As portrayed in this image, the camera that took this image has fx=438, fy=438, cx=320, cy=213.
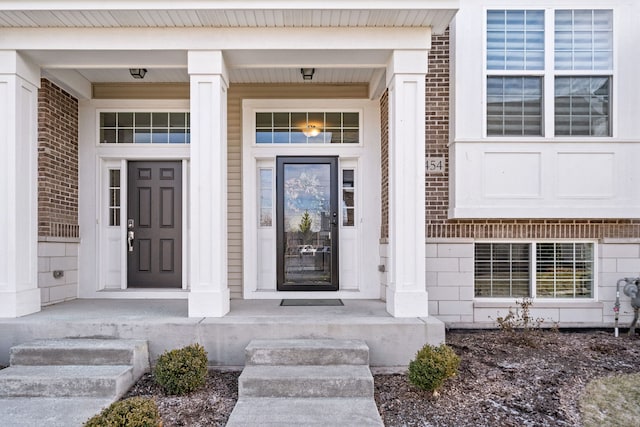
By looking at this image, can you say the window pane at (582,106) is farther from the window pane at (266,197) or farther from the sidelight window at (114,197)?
the sidelight window at (114,197)

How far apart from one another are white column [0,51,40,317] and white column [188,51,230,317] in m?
1.73

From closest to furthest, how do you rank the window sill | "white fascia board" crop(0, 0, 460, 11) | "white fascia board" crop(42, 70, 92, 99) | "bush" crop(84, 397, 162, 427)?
"bush" crop(84, 397, 162, 427) → "white fascia board" crop(0, 0, 460, 11) → "white fascia board" crop(42, 70, 92, 99) → the window sill

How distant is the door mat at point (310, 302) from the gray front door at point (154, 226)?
5.18 ft

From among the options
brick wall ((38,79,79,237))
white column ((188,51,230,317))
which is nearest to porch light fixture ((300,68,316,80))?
white column ((188,51,230,317))

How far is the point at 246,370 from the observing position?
360cm

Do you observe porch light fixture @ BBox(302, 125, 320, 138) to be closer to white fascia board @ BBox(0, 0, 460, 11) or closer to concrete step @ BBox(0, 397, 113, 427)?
white fascia board @ BBox(0, 0, 460, 11)

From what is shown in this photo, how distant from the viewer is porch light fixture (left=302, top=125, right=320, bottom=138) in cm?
591

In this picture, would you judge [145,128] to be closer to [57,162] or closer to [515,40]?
[57,162]

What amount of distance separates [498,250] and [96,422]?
4.62m

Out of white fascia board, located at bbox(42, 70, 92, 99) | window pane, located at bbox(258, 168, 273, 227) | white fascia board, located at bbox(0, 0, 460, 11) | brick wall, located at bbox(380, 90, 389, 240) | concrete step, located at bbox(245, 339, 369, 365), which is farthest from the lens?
window pane, located at bbox(258, 168, 273, 227)

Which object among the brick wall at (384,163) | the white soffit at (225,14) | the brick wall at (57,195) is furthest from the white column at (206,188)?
the brick wall at (384,163)

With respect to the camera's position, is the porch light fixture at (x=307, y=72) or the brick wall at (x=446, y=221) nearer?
the brick wall at (x=446, y=221)

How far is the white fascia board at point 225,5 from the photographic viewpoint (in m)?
3.96

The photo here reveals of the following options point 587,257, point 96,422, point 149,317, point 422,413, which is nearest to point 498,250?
point 587,257
